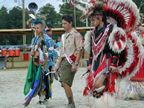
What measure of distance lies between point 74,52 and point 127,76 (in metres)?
1.05

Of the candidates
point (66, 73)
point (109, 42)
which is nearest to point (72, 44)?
point (66, 73)

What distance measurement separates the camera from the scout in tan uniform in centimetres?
489

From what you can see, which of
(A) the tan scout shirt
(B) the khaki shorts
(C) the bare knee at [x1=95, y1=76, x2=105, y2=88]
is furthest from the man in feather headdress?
(B) the khaki shorts

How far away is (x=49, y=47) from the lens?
5586mm

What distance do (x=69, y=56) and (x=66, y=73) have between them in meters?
0.32

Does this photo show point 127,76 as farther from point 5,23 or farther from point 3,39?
point 5,23

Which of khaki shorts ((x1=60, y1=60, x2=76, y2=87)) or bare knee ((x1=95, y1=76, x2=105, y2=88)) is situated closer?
bare knee ((x1=95, y1=76, x2=105, y2=88))

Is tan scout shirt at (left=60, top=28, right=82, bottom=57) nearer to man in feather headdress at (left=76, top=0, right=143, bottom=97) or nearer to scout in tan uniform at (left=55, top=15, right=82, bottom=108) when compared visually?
scout in tan uniform at (left=55, top=15, right=82, bottom=108)

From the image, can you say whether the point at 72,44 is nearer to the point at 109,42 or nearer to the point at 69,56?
the point at 69,56

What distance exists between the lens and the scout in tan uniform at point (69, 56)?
4.89 m

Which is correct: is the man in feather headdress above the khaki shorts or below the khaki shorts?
above

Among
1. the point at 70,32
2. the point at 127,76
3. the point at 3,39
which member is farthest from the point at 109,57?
the point at 3,39

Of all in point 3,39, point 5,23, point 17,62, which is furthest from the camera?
point 5,23

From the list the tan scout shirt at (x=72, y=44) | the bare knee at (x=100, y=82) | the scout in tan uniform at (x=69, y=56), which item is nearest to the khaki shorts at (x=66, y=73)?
the scout in tan uniform at (x=69, y=56)
